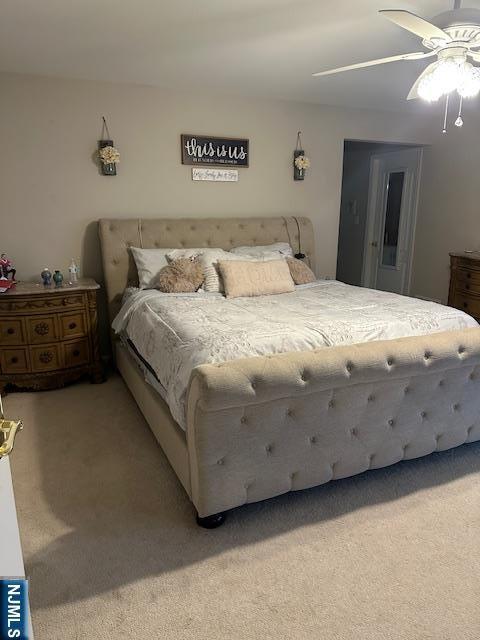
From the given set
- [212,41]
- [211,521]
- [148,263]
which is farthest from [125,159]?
[211,521]

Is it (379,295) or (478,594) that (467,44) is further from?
(478,594)

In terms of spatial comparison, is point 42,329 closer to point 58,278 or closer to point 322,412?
point 58,278

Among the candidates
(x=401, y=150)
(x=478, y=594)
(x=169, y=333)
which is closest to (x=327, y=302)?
(x=169, y=333)

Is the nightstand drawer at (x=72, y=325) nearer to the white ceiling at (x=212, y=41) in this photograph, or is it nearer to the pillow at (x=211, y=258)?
the pillow at (x=211, y=258)

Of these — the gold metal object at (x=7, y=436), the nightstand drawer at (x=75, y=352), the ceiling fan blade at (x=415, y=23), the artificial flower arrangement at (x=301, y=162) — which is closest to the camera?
the gold metal object at (x=7, y=436)

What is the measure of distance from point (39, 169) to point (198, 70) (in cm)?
149

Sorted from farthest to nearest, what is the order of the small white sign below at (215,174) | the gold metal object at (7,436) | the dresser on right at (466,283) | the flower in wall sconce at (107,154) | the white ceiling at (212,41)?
the dresser on right at (466,283) < the small white sign below at (215,174) < the flower in wall sconce at (107,154) < the white ceiling at (212,41) < the gold metal object at (7,436)

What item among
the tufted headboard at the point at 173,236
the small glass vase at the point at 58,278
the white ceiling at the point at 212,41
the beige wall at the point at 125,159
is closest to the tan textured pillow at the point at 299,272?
the tufted headboard at the point at 173,236

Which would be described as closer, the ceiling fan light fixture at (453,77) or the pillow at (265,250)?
the ceiling fan light fixture at (453,77)

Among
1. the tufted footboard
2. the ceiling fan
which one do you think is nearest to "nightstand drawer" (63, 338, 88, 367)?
the tufted footboard

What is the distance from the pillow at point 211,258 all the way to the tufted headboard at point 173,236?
297 millimetres

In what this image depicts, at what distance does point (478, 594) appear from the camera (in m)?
1.63

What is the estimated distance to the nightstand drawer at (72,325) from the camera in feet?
11.1

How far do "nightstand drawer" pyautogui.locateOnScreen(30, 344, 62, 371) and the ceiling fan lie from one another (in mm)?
2983
